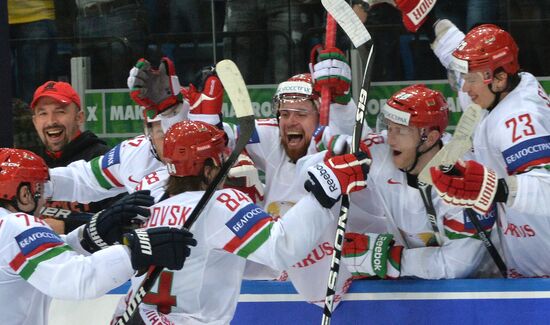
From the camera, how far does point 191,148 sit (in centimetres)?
338

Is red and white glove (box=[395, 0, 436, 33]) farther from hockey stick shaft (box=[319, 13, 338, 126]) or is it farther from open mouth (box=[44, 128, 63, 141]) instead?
open mouth (box=[44, 128, 63, 141])

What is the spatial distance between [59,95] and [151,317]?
163 centimetres

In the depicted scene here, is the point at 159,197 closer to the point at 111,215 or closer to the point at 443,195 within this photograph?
the point at 111,215

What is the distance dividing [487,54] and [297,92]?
0.75 meters

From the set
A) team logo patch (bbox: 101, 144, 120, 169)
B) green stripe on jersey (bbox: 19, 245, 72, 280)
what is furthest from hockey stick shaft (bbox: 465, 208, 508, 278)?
team logo patch (bbox: 101, 144, 120, 169)

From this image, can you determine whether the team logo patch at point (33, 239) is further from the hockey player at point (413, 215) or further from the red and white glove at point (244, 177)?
the hockey player at point (413, 215)

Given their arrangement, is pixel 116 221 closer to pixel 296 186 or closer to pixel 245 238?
pixel 245 238

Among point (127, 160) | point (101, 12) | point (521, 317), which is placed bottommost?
point (521, 317)

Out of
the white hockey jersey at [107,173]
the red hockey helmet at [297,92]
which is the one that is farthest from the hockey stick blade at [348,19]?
the white hockey jersey at [107,173]

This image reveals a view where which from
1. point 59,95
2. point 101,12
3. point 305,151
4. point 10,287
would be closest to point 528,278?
point 305,151

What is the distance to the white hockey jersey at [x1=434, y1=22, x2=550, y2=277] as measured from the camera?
342 cm

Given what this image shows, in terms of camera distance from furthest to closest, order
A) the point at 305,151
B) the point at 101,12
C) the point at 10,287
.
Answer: the point at 101,12 < the point at 305,151 < the point at 10,287

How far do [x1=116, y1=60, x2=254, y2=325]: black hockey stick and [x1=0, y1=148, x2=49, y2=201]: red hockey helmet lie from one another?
17.2 inches

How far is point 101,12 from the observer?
536 cm
